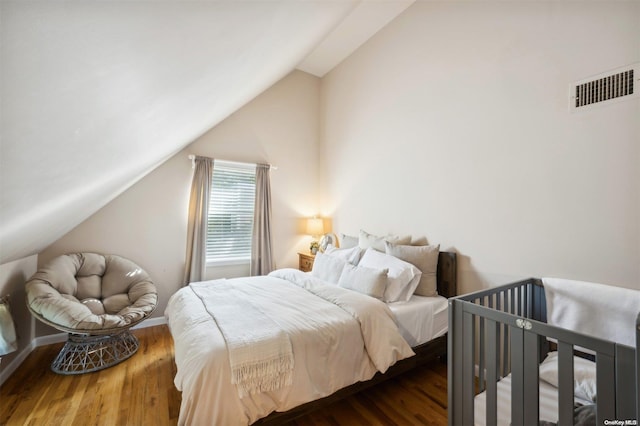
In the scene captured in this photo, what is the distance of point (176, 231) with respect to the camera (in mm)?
3660

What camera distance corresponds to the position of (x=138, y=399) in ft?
6.81

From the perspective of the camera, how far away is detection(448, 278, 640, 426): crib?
937 mm

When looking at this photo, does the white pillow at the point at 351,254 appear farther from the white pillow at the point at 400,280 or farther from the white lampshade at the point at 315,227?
the white lampshade at the point at 315,227

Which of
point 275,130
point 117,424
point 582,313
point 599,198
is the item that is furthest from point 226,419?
point 275,130

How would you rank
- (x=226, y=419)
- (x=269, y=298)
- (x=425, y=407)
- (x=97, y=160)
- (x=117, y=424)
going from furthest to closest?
(x=269, y=298) → (x=425, y=407) → (x=117, y=424) → (x=226, y=419) → (x=97, y=160)

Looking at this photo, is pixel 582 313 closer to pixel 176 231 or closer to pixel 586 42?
pixel 586 42

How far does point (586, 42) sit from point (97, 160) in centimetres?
290

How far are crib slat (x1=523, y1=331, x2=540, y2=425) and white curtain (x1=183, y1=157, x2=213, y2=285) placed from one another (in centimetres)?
341

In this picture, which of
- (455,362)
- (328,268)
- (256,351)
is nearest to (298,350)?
(256,351)

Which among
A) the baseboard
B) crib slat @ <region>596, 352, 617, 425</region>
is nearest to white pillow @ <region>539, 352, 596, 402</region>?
crib slat @ <region>596, 352, 617, 425</region>

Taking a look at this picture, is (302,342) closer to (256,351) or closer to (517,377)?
(256,351)

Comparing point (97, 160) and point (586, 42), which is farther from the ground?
point (586, 42)

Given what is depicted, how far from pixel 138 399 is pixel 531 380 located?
2.45 meters

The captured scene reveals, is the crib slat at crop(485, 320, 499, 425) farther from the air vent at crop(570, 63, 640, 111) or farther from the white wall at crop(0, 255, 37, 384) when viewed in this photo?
the white wall at crop(0, 255, 37, 384)
